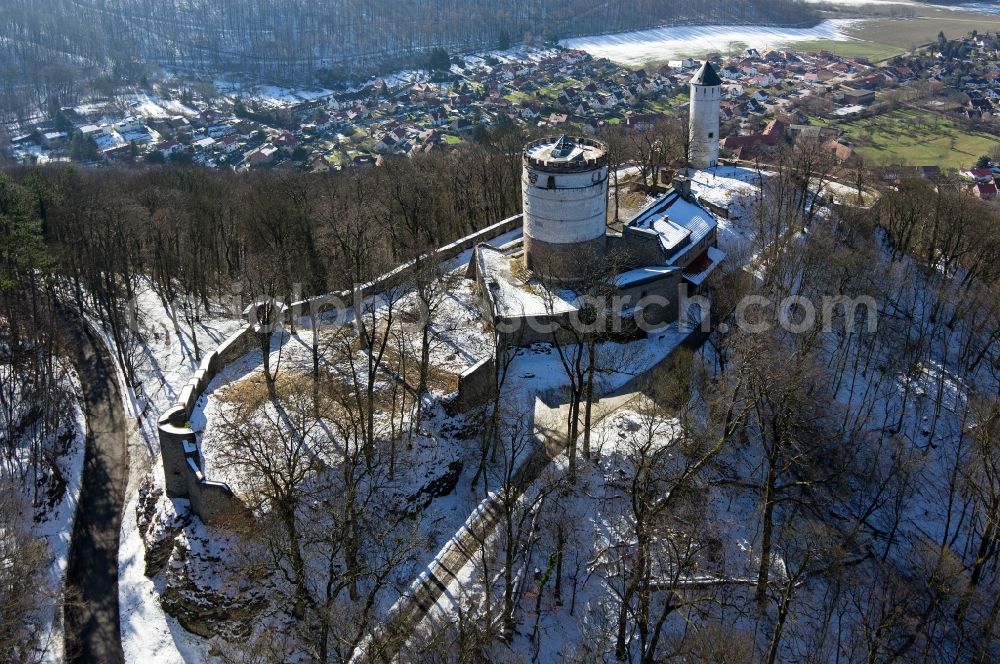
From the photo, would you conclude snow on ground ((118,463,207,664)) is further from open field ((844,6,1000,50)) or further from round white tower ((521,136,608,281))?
open field ((844,6,1000,50))

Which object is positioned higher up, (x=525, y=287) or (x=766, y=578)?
(x=525, y=287)

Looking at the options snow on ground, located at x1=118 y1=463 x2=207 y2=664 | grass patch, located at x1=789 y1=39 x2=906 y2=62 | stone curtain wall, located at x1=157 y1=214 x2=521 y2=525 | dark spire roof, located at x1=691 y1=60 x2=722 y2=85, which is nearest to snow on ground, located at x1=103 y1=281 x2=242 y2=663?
snow on ground, located at x1=118 y1=463 x2=207 y2=664

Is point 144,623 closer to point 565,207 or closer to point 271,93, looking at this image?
point 565,207

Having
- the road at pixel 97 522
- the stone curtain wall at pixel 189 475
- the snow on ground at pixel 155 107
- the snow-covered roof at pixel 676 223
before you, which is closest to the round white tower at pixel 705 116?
the snow-covered roof at pixel 676 223

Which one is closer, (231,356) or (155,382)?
(231,356)

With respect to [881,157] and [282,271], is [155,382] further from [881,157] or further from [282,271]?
[881,157]

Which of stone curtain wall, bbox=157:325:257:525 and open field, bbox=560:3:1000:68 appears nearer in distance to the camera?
stone curtain wall, bbox=157:325:257:525

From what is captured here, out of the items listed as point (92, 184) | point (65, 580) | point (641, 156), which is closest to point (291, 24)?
point (92, 184)
